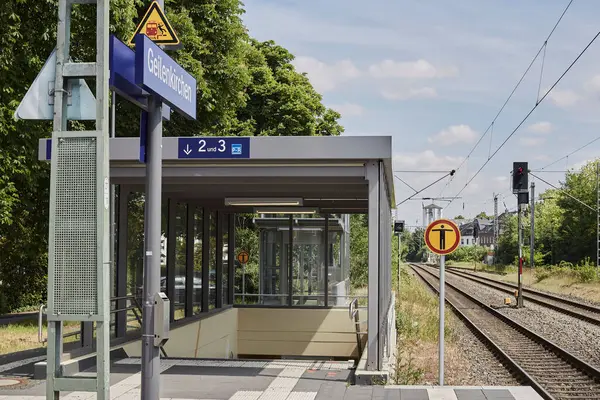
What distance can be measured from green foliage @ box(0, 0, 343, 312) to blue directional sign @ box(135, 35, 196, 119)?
6.48m

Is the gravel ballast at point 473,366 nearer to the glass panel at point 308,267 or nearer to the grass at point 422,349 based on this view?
the grass at point 422,349

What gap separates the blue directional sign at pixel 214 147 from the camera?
36.7ft

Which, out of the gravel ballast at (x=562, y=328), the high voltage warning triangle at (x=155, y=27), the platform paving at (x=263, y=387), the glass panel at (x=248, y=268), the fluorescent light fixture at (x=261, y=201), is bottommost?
the gravel ballast at (x=562, y=328)

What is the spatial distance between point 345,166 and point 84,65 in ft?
19.7

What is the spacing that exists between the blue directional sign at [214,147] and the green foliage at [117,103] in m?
3.01

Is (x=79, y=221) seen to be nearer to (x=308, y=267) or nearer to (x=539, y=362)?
(x=539, y=362)

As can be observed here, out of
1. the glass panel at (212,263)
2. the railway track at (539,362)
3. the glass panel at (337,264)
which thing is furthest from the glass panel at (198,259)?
the railway track at (539,362)

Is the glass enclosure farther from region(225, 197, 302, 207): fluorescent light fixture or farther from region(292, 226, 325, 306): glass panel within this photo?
region(225, 197, 302, 207): fluorescent light fixture

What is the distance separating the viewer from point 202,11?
24.6 meters

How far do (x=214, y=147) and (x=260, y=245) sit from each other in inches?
460

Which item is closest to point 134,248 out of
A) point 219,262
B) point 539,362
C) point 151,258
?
point 219,262

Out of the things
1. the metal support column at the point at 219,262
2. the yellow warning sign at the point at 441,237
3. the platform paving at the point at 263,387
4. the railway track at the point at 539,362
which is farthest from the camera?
the metal support column at the point at 219,262

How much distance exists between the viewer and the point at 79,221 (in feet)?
19.4

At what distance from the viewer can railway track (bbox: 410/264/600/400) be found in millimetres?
12953
